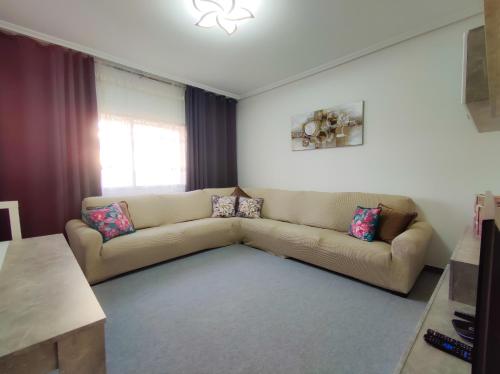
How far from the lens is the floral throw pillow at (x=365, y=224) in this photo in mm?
2354

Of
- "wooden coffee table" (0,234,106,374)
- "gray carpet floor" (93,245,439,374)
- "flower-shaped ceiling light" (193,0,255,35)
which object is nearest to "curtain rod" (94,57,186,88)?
"flower-shaped ceiling light" (193,0,255,35)

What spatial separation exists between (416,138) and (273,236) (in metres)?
1.93

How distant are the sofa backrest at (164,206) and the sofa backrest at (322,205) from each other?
37.9 inches

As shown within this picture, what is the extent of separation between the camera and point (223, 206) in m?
3.61

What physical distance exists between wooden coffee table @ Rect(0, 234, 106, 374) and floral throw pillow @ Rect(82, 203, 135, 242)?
4.68ft

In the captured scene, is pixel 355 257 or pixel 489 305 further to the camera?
pixel 355 257

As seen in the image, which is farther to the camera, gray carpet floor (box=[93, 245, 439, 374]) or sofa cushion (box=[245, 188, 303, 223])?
sofa cushion (box=[245, 188, 303, 223])

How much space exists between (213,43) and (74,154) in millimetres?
2029

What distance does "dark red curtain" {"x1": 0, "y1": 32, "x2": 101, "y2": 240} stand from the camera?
2355 mm

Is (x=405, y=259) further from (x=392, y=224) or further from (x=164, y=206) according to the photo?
(x=164, y=206)

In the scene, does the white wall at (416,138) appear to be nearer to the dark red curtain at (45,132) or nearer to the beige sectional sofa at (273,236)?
the beige sectional sofa at (273,236)

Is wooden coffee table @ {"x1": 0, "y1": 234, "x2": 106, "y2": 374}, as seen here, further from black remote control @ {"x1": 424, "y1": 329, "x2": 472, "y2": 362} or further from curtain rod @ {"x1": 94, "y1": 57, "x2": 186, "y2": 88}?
curtain rod @ {"x1": 94, "y1": 57, "x2": 186, "y2": 88}

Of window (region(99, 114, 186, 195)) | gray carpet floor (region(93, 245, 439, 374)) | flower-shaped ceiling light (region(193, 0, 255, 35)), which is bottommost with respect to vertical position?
gray carpet floor (region(93, 245, 439, 374))

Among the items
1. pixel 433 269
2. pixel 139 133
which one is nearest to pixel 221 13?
pixel 139 133
